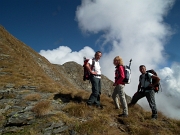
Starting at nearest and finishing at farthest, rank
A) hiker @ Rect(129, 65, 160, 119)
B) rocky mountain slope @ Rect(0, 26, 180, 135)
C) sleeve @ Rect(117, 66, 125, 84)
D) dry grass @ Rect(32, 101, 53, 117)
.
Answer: rocky mountain slope @ Rect(0, 26, 180, 135) < dry grass @ Rect(32, 101, 53, 117) < sleeve @ Rect(117, 66, 125, 84) < hiker @ Rect(129, 65, 160, 119)

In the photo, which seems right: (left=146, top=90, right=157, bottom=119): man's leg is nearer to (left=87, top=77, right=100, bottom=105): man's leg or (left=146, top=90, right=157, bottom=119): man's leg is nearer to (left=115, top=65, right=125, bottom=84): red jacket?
(left=115, top=65, right=125, bottom=84): red jacket

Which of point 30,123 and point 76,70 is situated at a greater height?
point 76,70

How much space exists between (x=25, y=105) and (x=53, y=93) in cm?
281

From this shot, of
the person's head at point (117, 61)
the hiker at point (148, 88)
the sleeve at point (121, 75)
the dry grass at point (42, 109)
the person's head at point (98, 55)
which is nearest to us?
the dry grass at point (42, 109)

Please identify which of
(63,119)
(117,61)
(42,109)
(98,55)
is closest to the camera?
(63,119)

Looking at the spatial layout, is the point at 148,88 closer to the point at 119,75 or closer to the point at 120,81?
the point at 120,81

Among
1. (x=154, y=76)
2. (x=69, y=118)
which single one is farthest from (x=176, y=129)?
(x=69, y=118)

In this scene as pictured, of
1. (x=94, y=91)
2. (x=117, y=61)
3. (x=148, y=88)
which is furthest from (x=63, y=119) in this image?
(x=148, y=88)

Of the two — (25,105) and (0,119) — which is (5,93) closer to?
(25,105)

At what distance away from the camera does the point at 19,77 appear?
1462 cm

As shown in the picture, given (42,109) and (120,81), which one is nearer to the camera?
(42,109)

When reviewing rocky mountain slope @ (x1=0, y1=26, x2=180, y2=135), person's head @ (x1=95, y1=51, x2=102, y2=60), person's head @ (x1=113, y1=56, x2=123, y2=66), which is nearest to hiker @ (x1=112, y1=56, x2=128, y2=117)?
person's head @ (x1=113, y1=56, x2=123, y2=66)

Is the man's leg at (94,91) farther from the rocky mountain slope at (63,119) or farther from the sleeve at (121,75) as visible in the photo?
the sleeve at (121,75)

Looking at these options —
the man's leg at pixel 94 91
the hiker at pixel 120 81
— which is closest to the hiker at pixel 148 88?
the hiker at pixel 120 81
